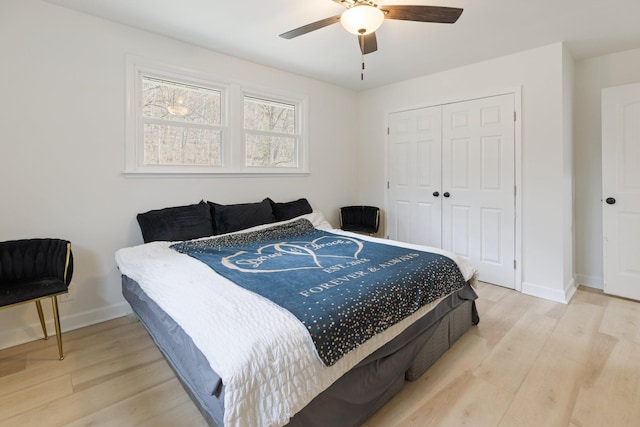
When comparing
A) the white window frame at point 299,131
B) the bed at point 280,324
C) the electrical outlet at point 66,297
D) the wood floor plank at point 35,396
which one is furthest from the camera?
the white window frame at point 299,131

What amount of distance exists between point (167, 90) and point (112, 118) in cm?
60

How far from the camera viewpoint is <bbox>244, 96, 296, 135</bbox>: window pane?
352 centimetres

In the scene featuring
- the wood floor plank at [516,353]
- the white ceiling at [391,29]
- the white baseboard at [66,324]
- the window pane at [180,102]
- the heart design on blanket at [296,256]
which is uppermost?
the white ceiling at [391,29]

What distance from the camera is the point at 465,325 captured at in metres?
2.35

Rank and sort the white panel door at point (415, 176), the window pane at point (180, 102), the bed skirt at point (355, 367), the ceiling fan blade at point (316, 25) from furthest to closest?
the white panel door at point (415, 176)
the window pane at point (180, 102)
the ceiling fan blade at point (316, 25)
the bed skirt at point (355, 367)

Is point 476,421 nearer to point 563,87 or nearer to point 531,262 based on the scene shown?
point 531,262

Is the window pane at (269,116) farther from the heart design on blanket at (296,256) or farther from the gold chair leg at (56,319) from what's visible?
the gold chair leg at (56,319)

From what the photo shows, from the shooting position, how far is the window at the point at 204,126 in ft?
8.98

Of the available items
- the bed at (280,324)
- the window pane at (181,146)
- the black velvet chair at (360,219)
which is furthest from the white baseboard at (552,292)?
the window pane at (181,146)

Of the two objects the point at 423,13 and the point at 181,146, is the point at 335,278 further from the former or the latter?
the point at 181,146

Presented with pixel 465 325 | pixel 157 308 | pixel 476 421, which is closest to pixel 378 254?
pixel 465 325

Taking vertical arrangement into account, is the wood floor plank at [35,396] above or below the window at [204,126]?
below

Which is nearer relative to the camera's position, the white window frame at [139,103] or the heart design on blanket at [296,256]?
the heart design on blanket at [296,256]

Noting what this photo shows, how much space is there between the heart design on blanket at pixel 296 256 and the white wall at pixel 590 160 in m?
2.64
